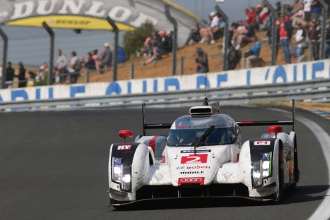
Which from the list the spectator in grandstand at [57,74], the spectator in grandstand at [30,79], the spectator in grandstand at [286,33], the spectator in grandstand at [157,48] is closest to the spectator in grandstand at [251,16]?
the spectator in grandstand at [286,33]

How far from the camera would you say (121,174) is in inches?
→ 413

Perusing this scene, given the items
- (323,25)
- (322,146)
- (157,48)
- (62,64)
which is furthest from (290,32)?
(322,146)

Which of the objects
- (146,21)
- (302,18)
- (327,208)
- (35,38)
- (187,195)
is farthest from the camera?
(146,21)

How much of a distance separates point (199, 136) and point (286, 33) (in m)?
14.7

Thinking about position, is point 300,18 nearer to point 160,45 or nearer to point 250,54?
point 250,54

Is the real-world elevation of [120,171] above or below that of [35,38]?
below

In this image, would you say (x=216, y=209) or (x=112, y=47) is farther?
(x=112, y=47)

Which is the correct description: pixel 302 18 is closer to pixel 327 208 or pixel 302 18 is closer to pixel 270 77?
pixel 270 77

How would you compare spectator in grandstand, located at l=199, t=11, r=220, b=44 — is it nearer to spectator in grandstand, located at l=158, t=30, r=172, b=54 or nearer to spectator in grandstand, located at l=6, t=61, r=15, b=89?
spectator in grandstand, located at l=158, t=30, r=172, b=54

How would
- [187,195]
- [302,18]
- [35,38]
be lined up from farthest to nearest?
[35,38]
[302,18]
[187,195]

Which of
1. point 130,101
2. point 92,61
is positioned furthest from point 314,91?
point 92,61

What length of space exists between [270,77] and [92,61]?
729cm

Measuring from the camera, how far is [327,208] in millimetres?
9133

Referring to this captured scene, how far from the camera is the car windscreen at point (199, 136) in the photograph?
10.8 m
